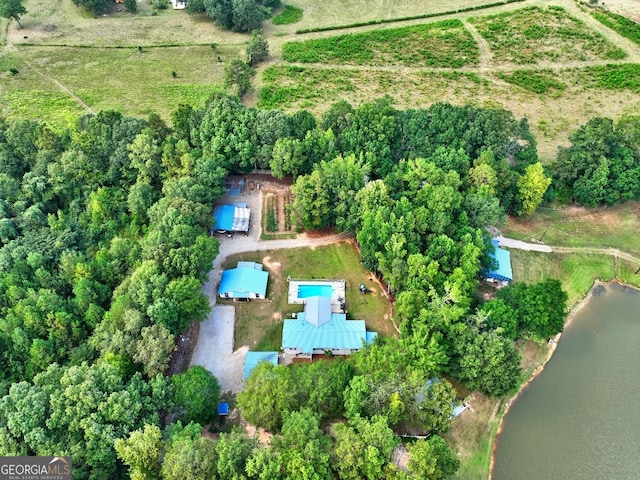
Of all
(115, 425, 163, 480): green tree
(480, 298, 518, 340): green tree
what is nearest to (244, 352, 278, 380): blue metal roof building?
(115, 425, 163, 480): green tree

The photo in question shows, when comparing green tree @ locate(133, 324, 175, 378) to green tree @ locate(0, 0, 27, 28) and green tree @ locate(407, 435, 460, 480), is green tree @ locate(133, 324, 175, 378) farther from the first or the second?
green tree @ locate(0, 0, 27, 28)

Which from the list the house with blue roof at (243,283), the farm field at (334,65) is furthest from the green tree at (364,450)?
the farm field at (334,65)

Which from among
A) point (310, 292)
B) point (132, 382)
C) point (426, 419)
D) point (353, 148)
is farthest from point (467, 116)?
point (132, 382)

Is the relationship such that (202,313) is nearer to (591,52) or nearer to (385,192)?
(385,192)

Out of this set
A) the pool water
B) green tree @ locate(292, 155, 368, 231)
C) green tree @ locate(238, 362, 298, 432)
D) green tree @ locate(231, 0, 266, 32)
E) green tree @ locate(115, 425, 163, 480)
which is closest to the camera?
green tree @ locate(115, 425, 163, 480)

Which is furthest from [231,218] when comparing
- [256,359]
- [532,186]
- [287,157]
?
[532,186]

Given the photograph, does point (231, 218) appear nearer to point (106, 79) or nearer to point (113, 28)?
point (106, 79)

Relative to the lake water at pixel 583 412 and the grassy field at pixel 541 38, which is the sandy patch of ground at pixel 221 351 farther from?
the grassy field at pixel 541 38
